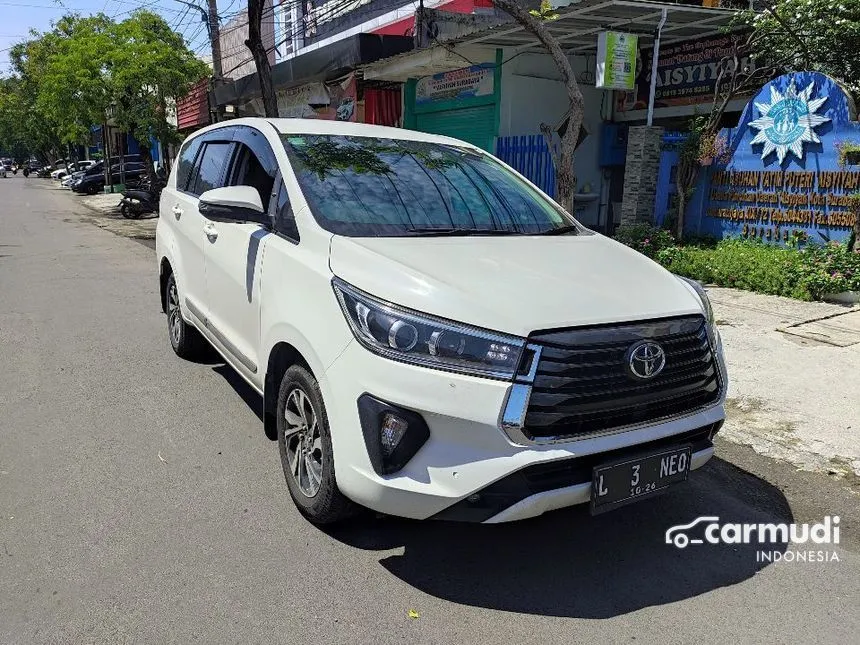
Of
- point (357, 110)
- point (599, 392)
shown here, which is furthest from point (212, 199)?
point (357, 110)

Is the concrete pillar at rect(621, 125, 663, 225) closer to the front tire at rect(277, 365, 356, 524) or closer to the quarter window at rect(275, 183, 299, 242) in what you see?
the quarter window at rect(275, 183, 299, 242)

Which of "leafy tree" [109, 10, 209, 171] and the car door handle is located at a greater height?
"leafy tree" [109, 10, 209, 171]

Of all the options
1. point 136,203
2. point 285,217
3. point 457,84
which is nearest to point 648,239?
point 457,84

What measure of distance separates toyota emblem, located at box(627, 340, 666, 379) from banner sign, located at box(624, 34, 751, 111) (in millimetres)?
9977

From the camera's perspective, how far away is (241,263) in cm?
384

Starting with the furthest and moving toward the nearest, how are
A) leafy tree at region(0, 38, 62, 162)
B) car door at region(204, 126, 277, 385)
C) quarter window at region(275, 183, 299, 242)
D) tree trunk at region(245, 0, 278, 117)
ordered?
leafy tree at region(0, 38, 62, 162) → tree trunk at region(245, 0, 278, 117) → car door at region(204, 126, 277, 385) → quarter window at region(275, 183, 299, 242)

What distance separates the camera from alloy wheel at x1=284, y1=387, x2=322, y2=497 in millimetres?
3113

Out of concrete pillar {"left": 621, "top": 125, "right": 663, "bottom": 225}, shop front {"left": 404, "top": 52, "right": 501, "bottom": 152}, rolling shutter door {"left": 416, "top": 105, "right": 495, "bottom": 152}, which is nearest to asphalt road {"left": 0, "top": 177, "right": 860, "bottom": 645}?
concrete pillar {"left": 621, "top": 125, "right": 663, "bottom": 225}

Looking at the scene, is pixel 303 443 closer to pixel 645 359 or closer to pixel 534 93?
pixel 645 359

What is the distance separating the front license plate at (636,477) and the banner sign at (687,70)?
32.9ft

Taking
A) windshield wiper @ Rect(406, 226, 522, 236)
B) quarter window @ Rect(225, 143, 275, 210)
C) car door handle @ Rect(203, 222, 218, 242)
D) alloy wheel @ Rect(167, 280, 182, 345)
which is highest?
quarter window @ Rect(225, 143, 275, 210)

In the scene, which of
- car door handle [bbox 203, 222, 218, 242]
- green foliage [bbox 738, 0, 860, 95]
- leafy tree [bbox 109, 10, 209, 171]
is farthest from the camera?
leafy tree [bbox 109, 10, 209, 171]

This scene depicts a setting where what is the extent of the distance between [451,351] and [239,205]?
1.63 m

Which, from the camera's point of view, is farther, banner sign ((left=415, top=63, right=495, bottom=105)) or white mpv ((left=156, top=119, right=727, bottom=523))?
banner sign ((left=415, top=63, right=495, bottom=105))
